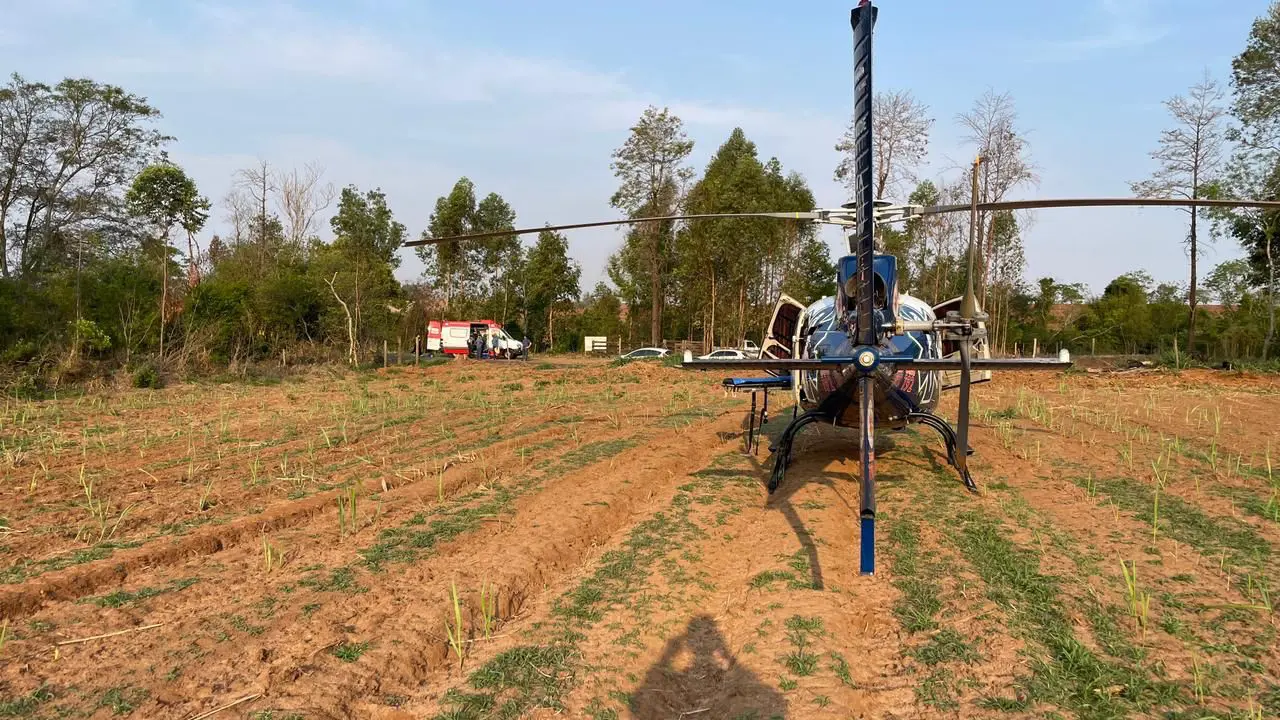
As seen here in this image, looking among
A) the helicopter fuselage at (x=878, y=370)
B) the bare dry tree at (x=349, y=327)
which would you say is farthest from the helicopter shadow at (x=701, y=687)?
the bare dry tree at (x=349, y=327)

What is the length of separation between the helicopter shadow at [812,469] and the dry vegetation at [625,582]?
8 cm

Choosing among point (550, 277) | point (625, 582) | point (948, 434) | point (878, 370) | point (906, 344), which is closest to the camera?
point (625, 582)

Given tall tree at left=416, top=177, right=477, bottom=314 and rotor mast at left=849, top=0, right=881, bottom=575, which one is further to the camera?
tall tree at left=416, top=177, right=477, bottom=314

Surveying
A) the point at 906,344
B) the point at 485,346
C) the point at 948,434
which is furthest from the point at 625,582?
the point at 485,346

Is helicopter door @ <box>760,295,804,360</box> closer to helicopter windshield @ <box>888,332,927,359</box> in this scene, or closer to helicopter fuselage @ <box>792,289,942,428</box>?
helicopter fuselage @ <box>792,289,942,428</box>

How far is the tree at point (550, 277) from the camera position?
5419cm

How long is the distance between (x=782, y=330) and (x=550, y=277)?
1803 inches

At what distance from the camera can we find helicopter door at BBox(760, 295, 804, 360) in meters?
10.2

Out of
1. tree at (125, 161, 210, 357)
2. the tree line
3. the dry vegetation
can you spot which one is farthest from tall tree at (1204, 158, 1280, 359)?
tree at (125, 161, 210, 357)

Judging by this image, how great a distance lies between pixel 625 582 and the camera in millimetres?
5426

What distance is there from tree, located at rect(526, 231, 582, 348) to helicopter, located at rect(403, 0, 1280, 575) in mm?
45352

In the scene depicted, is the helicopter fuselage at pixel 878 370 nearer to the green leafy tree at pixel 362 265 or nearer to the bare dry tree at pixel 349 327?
the green leafy tree at pixel 362 265

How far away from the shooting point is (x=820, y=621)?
473cm

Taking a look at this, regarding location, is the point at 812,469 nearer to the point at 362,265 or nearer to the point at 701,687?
the point at 701,687
